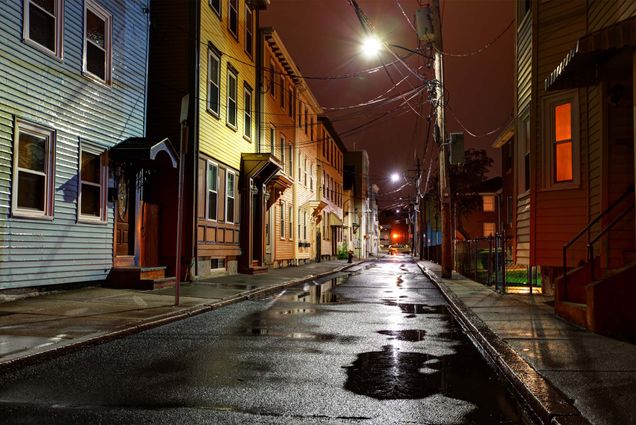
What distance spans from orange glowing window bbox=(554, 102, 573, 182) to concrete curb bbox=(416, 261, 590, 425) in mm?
5901

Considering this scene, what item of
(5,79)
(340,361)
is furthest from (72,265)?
(340,361)

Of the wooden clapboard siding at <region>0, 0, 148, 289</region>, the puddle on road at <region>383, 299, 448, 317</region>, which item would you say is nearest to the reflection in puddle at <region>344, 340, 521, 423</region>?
the puddle on road at <region>383, 299, 448, 317</region>

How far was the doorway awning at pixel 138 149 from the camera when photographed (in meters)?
14.9

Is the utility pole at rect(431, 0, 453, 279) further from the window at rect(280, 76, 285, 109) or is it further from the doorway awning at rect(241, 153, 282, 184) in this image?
the window at rect(280, 76, 285, 109)

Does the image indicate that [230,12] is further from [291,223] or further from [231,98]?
[291,223]

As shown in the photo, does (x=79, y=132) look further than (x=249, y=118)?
No

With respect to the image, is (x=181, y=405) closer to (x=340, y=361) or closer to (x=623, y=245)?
(x=340, y=361)

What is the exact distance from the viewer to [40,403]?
5227mm

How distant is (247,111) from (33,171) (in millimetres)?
13314

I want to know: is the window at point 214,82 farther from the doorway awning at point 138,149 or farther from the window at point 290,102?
the window at point 290,102

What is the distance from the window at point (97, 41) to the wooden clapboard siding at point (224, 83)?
400 centimetres

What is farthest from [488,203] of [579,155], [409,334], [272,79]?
[409,334]

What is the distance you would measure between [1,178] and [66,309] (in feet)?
9.37

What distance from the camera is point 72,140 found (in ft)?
44.8
